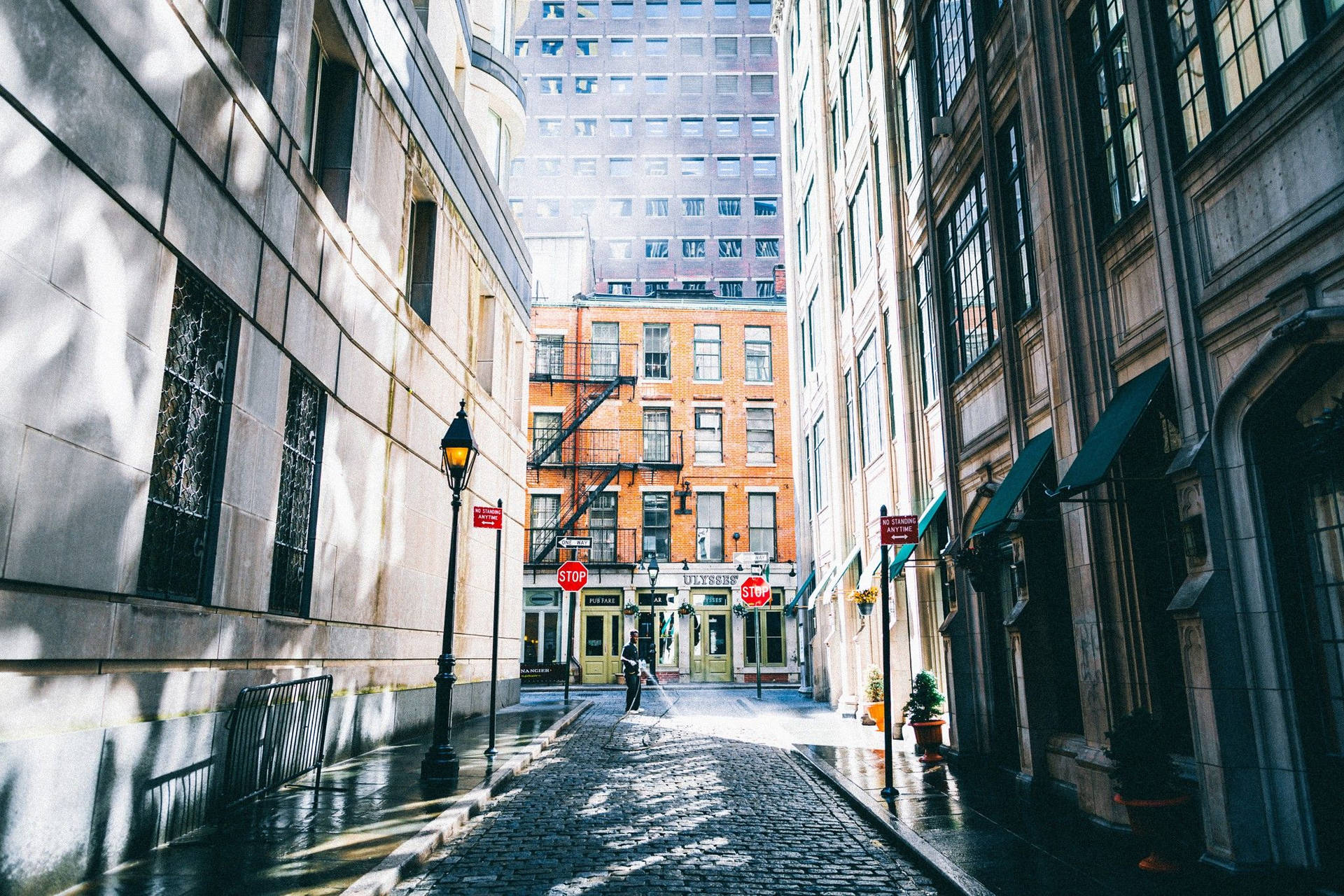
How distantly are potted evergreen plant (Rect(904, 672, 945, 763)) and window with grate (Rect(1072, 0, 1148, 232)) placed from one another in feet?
25.1

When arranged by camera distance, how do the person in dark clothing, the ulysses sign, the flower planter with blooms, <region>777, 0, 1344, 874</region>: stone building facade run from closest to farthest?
<region>777, 0, 1344, 874</region>: stone building facade < the flower planter with blooms < the person in dark clothing < the ulysses sign

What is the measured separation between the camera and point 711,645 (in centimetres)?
4122

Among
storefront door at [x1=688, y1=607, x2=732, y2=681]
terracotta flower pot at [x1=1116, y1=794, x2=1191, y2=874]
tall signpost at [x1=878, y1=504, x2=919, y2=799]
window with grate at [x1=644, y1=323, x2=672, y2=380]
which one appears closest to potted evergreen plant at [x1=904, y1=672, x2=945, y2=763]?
tall signpost at [x1=878, y1=504, x2=919, y2=799]

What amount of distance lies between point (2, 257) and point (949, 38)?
1432 centimetres

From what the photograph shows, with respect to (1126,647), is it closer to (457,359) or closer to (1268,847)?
(1268,847)

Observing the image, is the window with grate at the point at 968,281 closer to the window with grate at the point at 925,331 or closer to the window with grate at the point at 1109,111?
the window with grate at the point at 925,331

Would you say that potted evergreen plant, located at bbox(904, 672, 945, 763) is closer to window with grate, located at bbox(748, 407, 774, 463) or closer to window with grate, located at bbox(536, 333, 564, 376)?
window with grate, located at bbox(748, 407, 774, 463)

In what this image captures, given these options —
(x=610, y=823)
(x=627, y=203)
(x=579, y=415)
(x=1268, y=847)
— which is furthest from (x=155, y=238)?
(x=627, y=203)

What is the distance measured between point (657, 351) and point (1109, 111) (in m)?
34.2

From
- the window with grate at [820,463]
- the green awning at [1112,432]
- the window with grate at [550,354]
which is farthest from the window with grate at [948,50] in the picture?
the window with grate at [550,354]

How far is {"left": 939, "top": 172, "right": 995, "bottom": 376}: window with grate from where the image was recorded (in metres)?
13.7

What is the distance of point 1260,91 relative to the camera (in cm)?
696

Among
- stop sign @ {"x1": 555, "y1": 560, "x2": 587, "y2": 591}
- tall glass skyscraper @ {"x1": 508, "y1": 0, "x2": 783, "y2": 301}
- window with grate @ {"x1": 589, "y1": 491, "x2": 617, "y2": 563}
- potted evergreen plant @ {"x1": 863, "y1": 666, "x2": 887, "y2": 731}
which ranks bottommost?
potted evergreen plant @ {"x1": 863, "y1": 666, "x2": 887, "y2": 731}

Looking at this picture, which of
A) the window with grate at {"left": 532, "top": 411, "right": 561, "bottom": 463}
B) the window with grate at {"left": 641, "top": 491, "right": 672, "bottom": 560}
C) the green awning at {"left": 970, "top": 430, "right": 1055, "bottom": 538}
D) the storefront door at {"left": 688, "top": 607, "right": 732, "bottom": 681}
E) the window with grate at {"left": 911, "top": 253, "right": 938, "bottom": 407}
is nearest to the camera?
the green awning at {"left": 970, "top": 430, "right": 1055, "bottom": 538}
